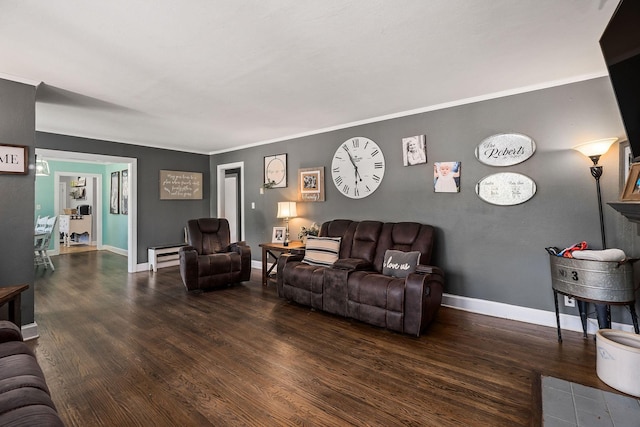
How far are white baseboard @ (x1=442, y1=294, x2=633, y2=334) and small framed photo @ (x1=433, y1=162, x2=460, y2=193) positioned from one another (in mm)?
1275

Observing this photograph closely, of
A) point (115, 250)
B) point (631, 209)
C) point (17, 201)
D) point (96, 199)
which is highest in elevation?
point (96, 199)

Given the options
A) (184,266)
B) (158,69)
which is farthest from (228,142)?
(158,69)

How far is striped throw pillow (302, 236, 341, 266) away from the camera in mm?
3678

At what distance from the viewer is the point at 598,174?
2668 mm

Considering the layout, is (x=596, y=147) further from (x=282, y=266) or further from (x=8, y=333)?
(x=8, y=333)

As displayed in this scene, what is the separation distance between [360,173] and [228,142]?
2.81 meters

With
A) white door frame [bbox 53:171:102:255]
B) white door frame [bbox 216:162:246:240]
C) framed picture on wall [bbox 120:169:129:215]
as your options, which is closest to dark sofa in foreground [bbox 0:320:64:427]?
white door frame [bbox 216:162:246:240]

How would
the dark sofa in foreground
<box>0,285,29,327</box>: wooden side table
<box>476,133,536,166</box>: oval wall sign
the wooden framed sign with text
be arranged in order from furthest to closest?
<box>476,133,536,166</box>: oval wall sign
the wooden framed sign with text
<box>0,285,29,327</box>: wooden side table
the dark sofa in foreground

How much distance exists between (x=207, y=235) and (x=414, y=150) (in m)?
3.33

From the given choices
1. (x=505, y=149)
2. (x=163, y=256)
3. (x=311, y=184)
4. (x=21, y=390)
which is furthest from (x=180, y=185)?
(x=505, y=149)

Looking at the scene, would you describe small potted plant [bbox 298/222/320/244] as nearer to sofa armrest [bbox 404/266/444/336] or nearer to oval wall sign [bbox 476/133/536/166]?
sofa armrest [bbox 404/266/444/336]

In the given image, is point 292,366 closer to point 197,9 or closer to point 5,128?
point 197,9

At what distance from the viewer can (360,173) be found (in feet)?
14.2

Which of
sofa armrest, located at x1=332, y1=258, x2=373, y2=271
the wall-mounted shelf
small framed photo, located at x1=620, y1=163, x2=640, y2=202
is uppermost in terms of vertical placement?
small framed photo, located at x1=620, y1=163, x2=640, y2=202
